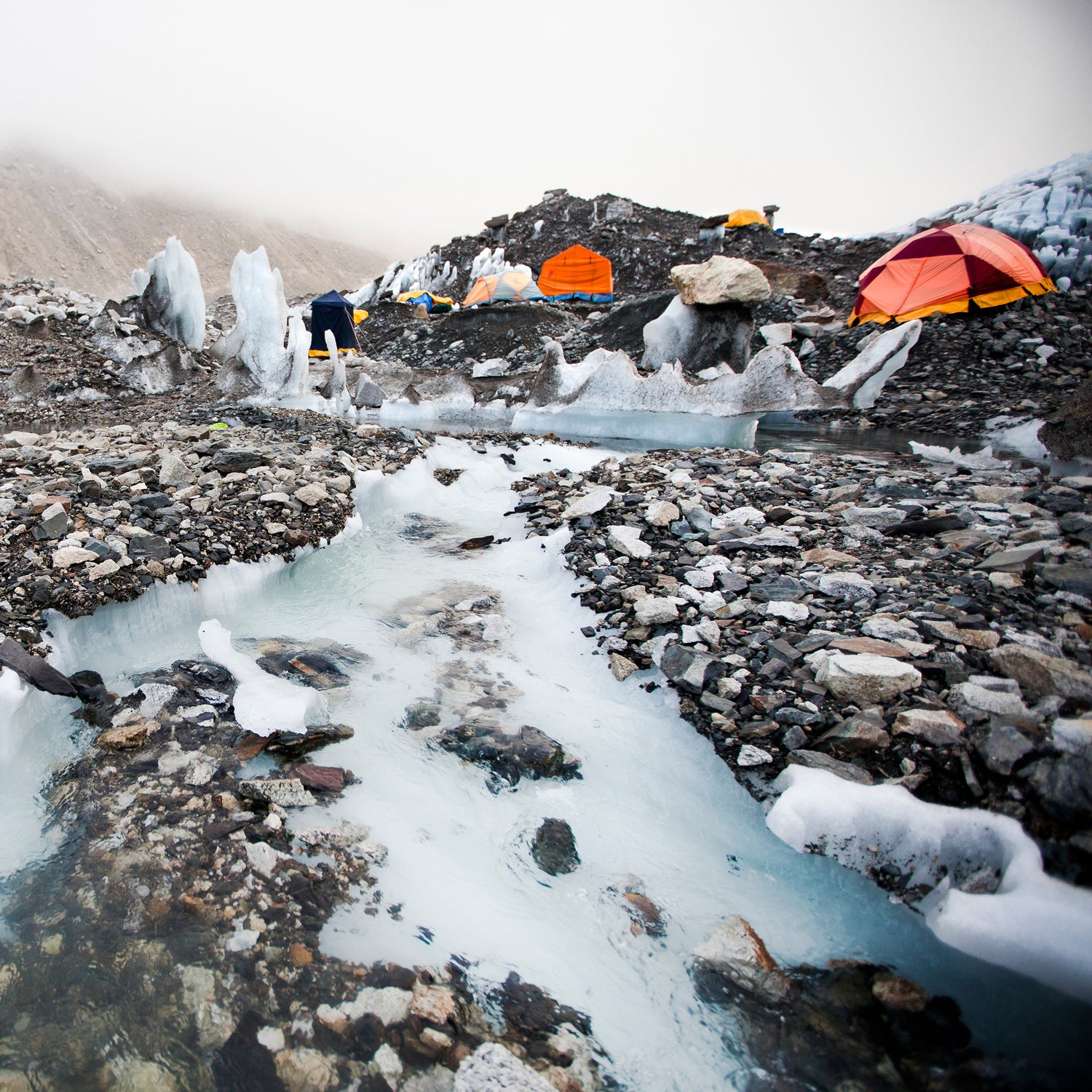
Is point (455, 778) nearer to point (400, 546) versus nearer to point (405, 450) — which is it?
point (400, 546)

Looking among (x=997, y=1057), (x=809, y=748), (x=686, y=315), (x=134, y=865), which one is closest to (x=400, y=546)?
(x=134, y=865)

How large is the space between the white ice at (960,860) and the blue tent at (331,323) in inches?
703

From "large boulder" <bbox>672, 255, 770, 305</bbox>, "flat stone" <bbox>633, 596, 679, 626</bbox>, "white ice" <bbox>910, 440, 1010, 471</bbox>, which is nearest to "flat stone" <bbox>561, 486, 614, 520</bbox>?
"flat stone" <bbox>633, 596, 679, 626</bbox>

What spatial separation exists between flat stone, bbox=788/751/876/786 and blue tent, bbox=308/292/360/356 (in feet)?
57.9

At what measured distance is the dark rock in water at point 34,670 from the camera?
2.65 metres

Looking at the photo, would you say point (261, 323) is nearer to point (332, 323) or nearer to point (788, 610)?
point (332, 323)

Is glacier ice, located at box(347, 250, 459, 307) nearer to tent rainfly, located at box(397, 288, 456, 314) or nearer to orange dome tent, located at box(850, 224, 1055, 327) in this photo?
tent rainfly, located at box(397, 288, 456, 314)

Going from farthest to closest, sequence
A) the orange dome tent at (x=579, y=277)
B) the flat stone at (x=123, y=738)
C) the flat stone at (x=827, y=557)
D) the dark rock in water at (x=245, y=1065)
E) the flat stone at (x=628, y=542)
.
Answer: the orange dome tent at (x=579, y=277) → the flat stone at (x=628, y=542) → the flat stone at (x=827, y=557) → the flat stone at (x=123, y=738) → the dark rock in water at (x=245, y=1065)

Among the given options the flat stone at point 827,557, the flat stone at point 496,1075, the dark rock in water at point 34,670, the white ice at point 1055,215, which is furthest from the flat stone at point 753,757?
the white ice at point 1055,215

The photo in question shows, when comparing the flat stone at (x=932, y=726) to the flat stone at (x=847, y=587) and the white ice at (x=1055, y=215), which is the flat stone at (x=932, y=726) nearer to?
the flat stone at (x=847, y=587)

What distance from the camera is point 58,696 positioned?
273 centimetres

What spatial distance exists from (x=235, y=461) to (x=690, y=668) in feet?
14.7

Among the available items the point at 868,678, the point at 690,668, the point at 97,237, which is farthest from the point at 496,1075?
the point at 97,237

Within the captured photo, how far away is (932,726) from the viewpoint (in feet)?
7.25
